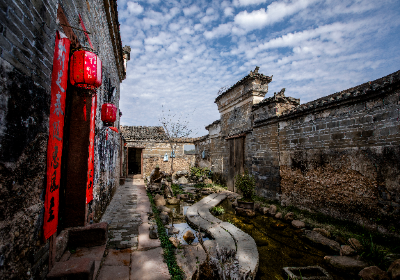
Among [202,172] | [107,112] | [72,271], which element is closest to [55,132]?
[72,271]

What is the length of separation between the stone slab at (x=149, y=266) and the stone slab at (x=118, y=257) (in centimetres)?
8

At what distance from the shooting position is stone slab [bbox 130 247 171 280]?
7.67 ft

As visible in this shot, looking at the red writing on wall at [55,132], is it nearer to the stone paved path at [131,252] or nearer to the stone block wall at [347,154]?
the stone paved path at [131,252]

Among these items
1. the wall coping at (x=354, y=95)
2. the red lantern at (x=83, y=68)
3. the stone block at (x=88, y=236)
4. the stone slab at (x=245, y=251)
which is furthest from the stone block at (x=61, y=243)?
the wall coping at (x=354, y=95)

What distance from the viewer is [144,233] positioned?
3.59 m

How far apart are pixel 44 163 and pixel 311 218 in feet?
19.2

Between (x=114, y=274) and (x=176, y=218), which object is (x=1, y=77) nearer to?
(x=114, y=274)

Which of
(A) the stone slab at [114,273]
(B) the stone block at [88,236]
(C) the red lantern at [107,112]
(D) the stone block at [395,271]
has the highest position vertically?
(C) the red lantern at [107,112]

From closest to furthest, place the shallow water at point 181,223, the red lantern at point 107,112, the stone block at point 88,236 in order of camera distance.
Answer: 1. the stone block at point 88,236
2. the shallow water at point 181,223
3. the red lantern at point 107,112

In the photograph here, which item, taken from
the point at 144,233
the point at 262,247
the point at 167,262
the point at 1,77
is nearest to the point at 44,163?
the point at 1,77

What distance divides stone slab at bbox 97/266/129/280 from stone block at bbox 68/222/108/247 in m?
0.52

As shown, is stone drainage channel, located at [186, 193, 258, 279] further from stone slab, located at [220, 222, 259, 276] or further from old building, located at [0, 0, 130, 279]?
old building, located at [0, 0, 130, 279]

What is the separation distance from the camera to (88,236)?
9.13 feet

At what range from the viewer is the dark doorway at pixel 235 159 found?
871 cm
